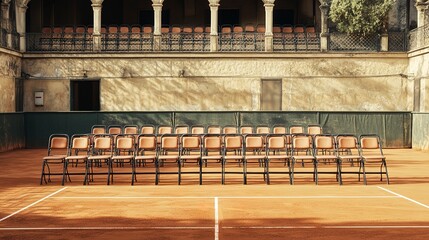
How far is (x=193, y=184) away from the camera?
12492mm

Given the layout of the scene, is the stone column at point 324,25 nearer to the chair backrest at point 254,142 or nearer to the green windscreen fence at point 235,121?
the green windscreen fence at point 235,121

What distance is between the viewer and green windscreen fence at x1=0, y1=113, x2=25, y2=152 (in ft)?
68.5

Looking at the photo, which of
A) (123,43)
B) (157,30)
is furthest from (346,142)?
(123,43)

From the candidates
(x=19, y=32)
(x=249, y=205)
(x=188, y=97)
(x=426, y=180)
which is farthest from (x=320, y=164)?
(x=19, y=32)

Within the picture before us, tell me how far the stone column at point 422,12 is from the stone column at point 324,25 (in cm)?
389

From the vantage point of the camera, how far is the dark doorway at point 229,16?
30686mm

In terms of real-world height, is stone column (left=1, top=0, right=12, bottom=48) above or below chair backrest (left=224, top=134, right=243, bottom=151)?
above

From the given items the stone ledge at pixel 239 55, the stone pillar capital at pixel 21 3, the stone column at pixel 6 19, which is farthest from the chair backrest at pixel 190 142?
the stone pillar capital at pixel 21 3

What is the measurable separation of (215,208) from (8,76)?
17010 millimetres

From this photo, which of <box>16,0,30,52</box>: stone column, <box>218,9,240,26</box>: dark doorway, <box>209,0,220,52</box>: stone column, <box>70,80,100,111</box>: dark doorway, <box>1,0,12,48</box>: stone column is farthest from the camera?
<box>70,80,100,111</box>: dark doorway

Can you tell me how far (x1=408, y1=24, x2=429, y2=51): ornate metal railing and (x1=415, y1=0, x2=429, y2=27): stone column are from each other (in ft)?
1.55

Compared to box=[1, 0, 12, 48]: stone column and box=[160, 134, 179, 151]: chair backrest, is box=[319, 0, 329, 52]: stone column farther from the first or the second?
box=[1, 0, 12, 48]: stone column

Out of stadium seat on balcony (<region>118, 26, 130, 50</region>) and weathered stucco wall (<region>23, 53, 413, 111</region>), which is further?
stadium seat on balcony (<region>118, 26, 130, 50</region>)

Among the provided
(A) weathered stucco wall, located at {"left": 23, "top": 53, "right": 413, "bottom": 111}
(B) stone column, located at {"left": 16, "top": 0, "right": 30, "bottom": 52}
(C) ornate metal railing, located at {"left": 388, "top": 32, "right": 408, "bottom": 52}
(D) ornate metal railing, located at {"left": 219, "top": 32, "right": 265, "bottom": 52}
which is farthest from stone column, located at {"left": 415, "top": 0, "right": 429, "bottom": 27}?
(B) stone column, located at {"left": 16, "top": 0, "right": 30, "bottom": 52}
